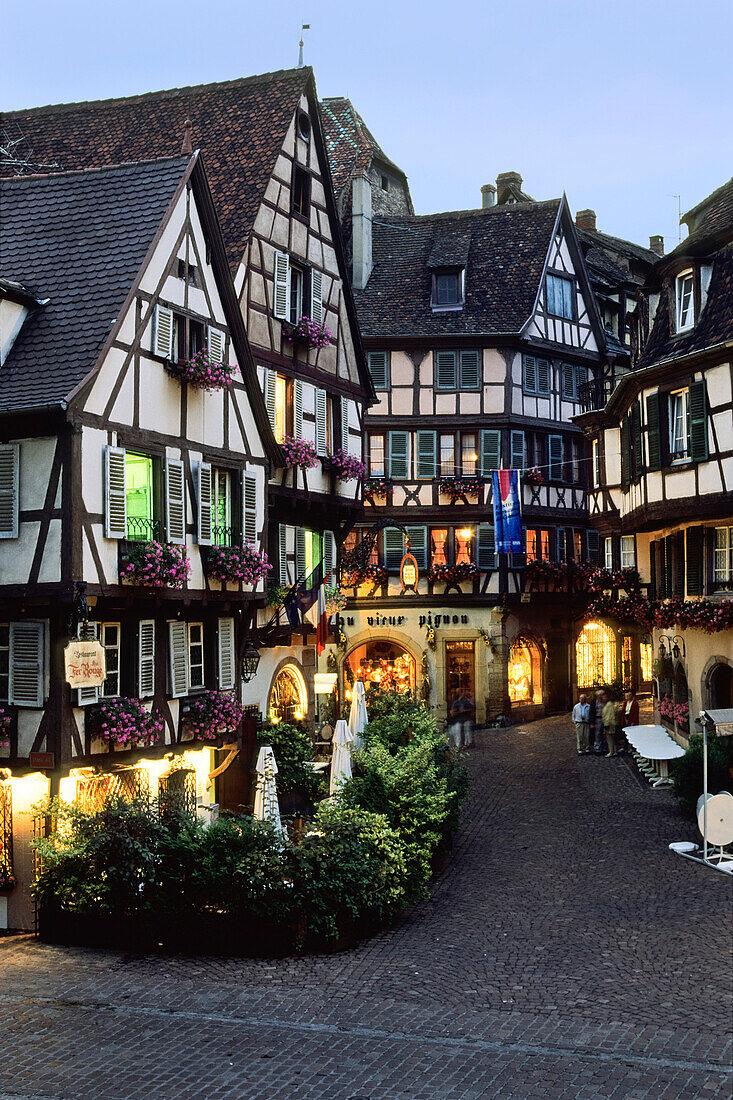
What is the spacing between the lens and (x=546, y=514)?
38.6 meters

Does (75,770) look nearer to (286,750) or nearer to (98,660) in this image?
(98,660)

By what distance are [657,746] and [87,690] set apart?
13202 millimetres

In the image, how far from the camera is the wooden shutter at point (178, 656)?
19.7 m

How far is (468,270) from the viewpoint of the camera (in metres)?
Answer: 40.0

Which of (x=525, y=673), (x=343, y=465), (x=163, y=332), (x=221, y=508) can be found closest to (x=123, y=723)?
(x=221, y=508)

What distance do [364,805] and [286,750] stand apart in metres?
7.22

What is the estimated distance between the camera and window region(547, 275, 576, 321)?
39.7m

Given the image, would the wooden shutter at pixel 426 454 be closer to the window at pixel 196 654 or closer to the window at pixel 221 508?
the window at pixel 221 508

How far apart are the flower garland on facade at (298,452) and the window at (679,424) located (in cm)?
747

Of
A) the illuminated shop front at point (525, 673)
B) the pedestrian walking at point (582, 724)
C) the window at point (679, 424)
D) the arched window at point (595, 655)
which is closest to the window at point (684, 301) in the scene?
the window at point (679, 424)

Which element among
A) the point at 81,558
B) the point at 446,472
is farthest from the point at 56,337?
the point at 446,472

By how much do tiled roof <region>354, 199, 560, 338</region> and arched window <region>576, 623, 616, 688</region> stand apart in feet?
36.1

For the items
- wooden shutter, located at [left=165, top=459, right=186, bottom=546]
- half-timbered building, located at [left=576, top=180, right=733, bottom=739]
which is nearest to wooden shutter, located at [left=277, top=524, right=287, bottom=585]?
wooden shutter, located at [left=165, top=459, right=186, bottom=546]

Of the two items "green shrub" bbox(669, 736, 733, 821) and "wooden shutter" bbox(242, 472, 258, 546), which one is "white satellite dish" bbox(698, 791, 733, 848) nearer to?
"green shrub" bbox(669, 736, 733, 821)
